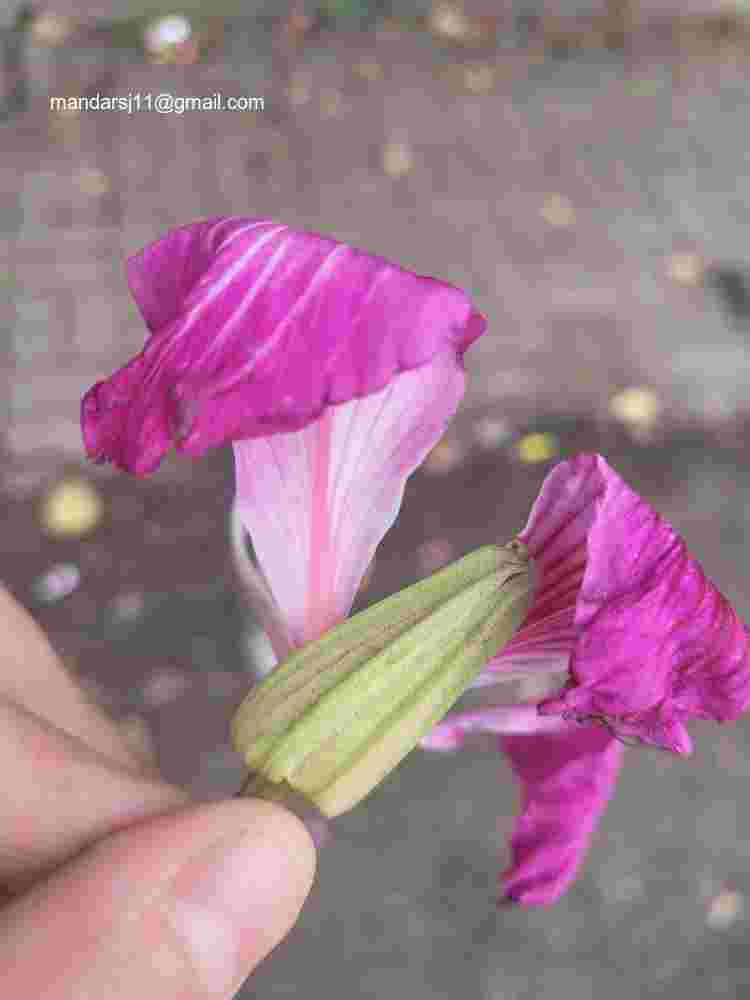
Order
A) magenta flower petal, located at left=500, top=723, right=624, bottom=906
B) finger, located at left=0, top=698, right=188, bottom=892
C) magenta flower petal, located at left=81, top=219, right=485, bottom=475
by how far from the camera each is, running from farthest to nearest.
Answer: magenta flower petal, located at left=500, top=723, right=624, bottom=906, finger, located at left=0, top=698, right=188, bottom=892, magenta flower petal, located at left=81, top=219, right=485, bottom=475

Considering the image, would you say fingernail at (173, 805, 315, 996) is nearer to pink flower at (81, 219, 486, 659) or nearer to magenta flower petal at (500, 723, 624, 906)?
pink flower at (81, 219, 486, 659)

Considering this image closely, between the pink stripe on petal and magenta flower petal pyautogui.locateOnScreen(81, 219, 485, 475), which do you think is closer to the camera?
magenta flower petal pyautogui.locateOnScreen(81, 219, 485, 475)

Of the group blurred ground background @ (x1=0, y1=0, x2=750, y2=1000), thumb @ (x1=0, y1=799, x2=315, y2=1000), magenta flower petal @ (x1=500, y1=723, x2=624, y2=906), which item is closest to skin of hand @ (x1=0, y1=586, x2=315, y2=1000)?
thumb @ (x1=0, y1=799, x2=315, y2=1000)

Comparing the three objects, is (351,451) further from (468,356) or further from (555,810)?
(468,356)

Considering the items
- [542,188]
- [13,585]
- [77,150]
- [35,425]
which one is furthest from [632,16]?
[13,585]

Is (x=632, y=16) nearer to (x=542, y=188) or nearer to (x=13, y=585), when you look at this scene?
(x=542, y=188)

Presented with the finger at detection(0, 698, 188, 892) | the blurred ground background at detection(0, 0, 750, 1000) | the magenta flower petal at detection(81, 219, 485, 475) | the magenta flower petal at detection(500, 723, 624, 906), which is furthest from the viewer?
the blurred ground background at detection(0, 0, 750, 1000)

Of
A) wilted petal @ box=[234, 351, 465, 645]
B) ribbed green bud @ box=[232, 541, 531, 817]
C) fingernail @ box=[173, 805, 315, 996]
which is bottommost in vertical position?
fingernail @ box=[173, 805, 315, 996]

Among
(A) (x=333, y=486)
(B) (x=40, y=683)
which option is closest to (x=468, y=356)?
(B) (x=40, y=683)
